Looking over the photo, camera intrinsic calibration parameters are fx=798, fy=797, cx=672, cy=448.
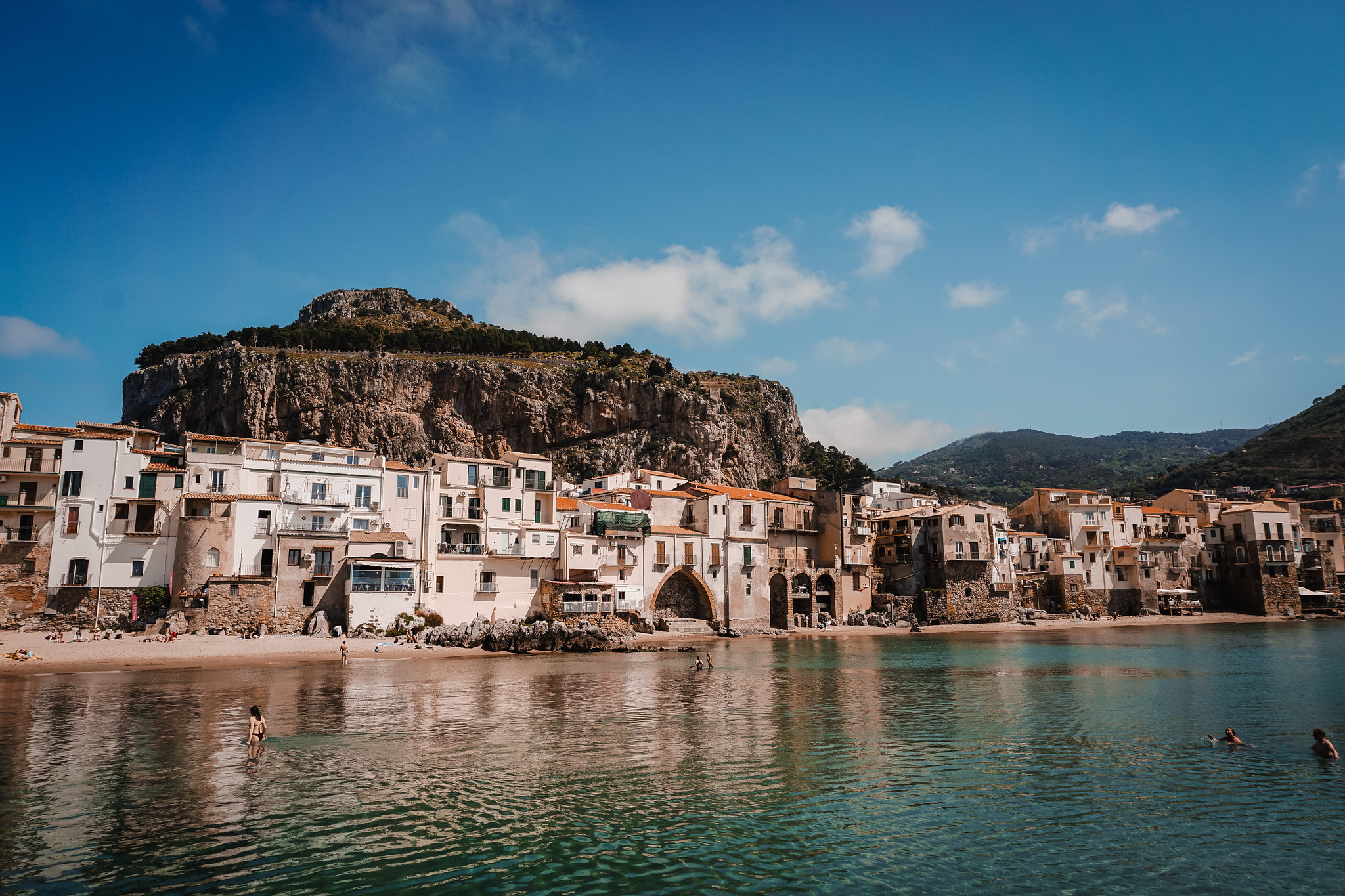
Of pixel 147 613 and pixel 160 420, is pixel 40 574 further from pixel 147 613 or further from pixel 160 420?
pixel 160 420

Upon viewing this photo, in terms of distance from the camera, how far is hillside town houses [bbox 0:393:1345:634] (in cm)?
4775

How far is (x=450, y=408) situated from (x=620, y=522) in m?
63.4

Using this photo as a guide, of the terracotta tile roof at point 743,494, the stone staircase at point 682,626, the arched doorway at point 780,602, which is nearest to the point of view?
the stone staircase at point 682,626

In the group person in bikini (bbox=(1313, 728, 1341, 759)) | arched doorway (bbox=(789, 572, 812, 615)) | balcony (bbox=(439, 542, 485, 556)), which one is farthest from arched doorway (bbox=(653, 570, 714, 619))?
person in bikini (bbox=(1313, 728, 1341, 759))

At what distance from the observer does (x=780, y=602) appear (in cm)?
7144

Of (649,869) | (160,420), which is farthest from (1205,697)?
(160,420)

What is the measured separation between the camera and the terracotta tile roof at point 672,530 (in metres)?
64.2

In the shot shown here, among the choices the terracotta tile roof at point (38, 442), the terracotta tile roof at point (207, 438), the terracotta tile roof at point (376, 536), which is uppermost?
the terracotta tile roof at point (207, 438)

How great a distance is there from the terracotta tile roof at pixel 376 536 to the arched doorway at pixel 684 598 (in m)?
21.9

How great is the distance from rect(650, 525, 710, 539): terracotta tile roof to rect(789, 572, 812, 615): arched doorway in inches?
481

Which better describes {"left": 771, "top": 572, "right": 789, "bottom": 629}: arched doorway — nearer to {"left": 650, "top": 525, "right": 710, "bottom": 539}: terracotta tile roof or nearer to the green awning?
{"left": 650, "top": 525, "right": 710, "bottom": 539}: terracotta tile roof

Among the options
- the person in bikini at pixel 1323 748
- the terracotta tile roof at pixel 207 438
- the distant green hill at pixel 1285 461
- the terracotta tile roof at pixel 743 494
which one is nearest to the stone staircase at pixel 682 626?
the terracotta tile roof at pixel 743 494

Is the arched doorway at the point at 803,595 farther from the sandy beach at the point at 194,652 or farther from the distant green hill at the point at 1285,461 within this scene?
the distant green hill at the point at 1285,461

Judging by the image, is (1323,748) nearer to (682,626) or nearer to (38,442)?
(682,626)
